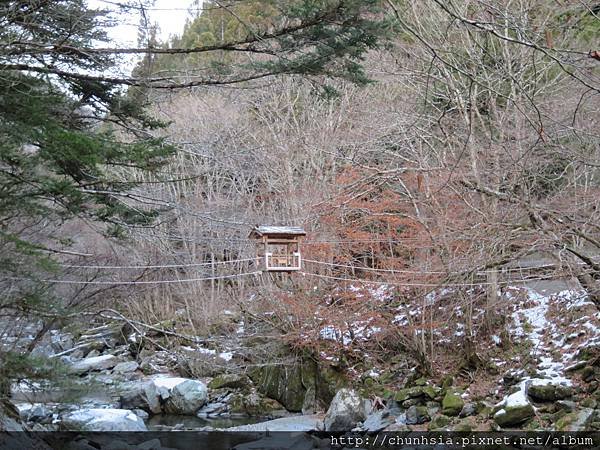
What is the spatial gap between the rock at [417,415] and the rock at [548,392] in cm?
150

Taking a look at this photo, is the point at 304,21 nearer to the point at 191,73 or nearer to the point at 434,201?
the point at 191,73

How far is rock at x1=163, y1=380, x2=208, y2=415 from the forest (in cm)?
5

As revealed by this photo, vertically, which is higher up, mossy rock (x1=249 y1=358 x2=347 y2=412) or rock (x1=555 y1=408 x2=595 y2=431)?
rock (x1=555 y1=408 x2=595 y2=431)

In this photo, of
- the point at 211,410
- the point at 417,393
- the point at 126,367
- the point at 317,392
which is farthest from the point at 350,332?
the point at 126,367

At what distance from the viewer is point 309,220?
9.91 m

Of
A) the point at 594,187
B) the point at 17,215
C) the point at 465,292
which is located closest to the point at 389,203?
the point at 465,292

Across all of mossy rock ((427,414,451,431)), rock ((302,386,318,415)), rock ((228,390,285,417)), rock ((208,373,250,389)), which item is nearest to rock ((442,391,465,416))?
mossy rock ((427,414,451,431))

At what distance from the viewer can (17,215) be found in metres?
5.34

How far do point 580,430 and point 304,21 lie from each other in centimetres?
508

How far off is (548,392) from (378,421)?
2366 mm

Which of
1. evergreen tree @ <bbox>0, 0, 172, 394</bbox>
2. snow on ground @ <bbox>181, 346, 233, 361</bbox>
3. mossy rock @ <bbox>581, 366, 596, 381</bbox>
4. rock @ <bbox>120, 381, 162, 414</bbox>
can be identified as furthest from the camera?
snow on ground @ <bbox>181, 346, 233, 361</bbox>

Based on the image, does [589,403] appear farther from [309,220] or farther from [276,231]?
[309,220]

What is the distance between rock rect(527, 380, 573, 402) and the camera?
24.5 feet

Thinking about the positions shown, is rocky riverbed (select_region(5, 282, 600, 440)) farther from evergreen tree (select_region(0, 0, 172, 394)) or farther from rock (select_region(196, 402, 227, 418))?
evergreen tree (select_region(0, 0, 172, 394))
